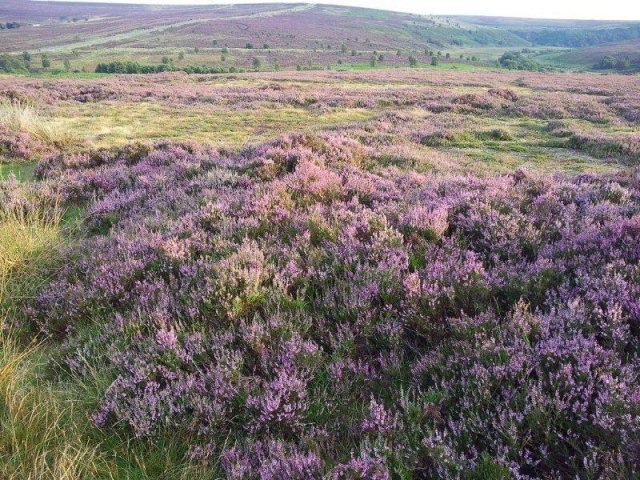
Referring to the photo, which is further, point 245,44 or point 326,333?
point 245,44

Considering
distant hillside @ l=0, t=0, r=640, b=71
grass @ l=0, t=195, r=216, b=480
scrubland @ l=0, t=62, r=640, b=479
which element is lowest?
grass @ l=0, t=195, r=216, b=480

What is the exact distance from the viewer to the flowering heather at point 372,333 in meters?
2.26

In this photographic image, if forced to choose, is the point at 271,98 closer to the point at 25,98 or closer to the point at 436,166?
the point at 25,98

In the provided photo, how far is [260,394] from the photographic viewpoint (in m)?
2.72

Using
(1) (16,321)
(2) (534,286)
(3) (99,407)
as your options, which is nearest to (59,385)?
(3) (99,407)

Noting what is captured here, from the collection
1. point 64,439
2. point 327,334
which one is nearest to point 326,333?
point 327,334

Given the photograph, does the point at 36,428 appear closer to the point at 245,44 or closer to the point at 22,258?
the point at 22,258

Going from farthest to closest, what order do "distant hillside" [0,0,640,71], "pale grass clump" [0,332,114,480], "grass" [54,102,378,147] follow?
"distant hillside" [0,0,640,71], "grass" [54,102,378,147], "pale grass clump" [0,332,114,480]

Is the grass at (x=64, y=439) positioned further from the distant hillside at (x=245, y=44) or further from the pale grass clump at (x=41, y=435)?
the distant hillside at (x=245, y=44)

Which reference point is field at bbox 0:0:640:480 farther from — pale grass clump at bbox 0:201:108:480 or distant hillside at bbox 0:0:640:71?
distant hillside at bbox 0:0:640:71

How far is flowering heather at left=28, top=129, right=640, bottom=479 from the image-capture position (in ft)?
7.42

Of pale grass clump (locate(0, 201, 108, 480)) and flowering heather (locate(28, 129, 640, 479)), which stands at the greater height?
flowering heather (locate(28, 129, 640, 479))

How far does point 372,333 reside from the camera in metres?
3.34

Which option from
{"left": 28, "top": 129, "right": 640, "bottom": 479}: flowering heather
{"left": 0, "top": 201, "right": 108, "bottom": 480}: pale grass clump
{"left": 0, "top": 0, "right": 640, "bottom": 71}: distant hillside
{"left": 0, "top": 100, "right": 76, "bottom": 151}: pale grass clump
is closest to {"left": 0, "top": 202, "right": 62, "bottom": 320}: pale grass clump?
{"left": 28, "top": 129, "right": 640, "bottom": 479}: flowering heather
